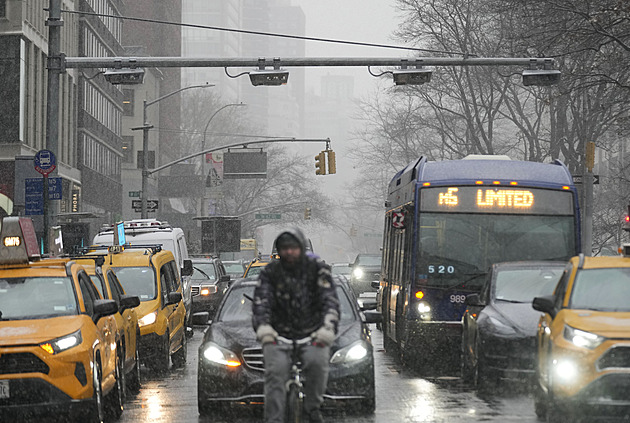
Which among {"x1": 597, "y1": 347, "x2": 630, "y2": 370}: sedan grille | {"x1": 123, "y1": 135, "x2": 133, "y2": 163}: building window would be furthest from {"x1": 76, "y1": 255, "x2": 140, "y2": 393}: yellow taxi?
{"x1": 123, "y1": 135, "x2": 133, "y2": 163}: building window

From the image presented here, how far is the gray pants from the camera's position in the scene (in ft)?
26.4

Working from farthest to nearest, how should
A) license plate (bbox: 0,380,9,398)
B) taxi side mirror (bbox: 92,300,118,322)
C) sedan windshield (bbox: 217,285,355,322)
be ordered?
1. sedan windshield (bbox: 217,285,355,322)
2. taxi side mirror (bbox: 92,300,118,322)
3. license plate (bbox: 0,380,9,398)

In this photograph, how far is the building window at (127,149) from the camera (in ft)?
272

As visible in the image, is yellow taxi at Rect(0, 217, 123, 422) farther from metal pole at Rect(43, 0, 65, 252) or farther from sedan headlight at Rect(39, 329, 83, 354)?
metal pole at Rect(43, 0, 65, 252)

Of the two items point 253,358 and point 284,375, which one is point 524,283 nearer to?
point 253,358

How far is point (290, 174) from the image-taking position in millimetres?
86812

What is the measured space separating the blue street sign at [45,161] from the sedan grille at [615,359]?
15.2 metres

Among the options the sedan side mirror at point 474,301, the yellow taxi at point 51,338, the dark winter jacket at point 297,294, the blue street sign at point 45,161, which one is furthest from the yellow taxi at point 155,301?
the dark winter jacket at point 297,294

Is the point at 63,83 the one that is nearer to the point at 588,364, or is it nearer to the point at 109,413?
the point at 109,413

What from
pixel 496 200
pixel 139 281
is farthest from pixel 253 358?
pixel 139 281

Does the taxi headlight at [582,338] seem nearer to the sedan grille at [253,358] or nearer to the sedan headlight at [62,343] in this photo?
the sedan grille at [253,358]

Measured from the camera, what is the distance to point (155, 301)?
715 inches

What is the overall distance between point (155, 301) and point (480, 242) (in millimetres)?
5013

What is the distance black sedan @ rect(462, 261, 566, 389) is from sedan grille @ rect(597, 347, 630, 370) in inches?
118
